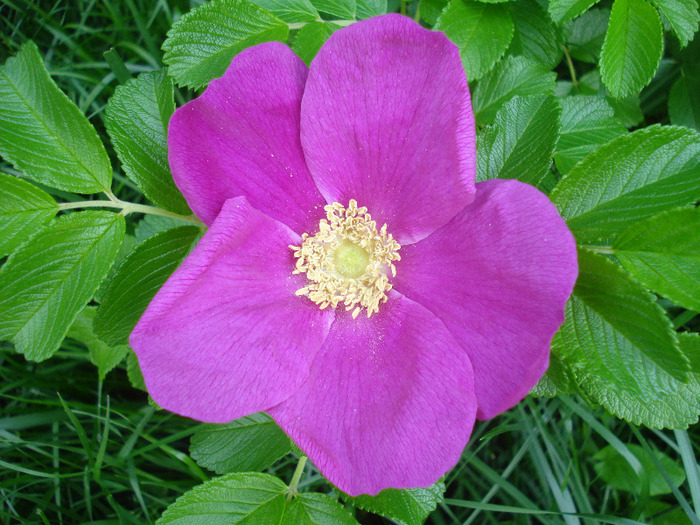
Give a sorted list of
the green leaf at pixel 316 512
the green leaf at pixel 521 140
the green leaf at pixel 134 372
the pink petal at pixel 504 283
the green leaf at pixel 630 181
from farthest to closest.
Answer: the green leaf at pixel 134 372 < the green leaf at pixel 316 512 < the green leaf at pixel 521 140 < the green leaf at pixel 630 181 < the pink petal at pixel 504 283

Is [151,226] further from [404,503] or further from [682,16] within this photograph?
[682,16]

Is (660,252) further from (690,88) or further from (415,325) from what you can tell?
(690,88)

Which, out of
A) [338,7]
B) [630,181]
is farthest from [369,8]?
[630,181]

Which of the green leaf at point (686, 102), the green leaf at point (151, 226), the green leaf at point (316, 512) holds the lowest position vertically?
the green leaf at point (316, 512)

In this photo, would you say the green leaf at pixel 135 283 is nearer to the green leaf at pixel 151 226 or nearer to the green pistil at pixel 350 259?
the green pistil at pixel 350 259

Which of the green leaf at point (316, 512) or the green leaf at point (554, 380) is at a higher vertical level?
the green leaf at point (554, 380)

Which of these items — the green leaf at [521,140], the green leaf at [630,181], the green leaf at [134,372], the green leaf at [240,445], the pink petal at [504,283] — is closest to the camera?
the pink petal at [504,283]

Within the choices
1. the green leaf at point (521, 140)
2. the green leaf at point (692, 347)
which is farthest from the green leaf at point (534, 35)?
the green leaf at point (692, 347)
